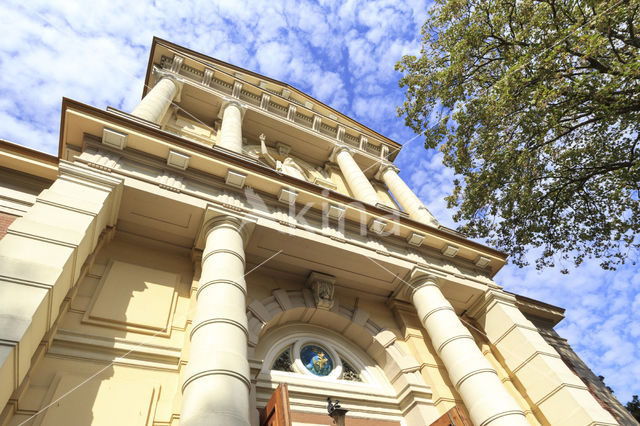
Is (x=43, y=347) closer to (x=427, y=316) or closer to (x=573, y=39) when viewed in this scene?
(x=427, y=316)

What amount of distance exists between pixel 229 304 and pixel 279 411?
68.4 inches

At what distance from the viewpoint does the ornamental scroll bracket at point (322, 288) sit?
339 inches

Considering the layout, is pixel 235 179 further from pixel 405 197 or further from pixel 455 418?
pixel 405 197

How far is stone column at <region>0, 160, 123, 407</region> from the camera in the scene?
13.1 ft

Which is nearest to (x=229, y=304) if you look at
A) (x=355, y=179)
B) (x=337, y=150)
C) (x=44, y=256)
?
(x=44, y=256)

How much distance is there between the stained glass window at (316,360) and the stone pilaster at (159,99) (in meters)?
7.02

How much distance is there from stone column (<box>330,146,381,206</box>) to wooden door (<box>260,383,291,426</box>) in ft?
22.6

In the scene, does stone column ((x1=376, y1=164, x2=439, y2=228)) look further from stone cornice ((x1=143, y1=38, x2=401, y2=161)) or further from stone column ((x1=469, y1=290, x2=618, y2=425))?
stone column ((x1=469, y1=290, x2=618, y2=425))

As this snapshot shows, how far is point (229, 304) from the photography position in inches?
223

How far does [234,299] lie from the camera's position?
5.81 metres

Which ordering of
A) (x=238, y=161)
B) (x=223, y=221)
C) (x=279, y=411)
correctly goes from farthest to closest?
(x=238, y=161) < (x=223, y=221) < (x=279, y=411)

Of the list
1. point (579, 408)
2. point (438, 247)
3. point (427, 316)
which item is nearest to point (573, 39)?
point (438, 247)

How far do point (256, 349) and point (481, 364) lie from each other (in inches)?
178

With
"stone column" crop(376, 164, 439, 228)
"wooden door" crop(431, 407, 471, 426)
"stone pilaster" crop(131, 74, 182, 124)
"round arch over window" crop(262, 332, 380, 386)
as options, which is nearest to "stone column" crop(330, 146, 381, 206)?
"stone column" crop(376, 164, 439, 228)
